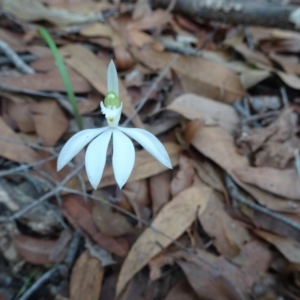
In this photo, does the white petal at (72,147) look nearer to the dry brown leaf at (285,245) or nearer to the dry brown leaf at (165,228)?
the dry brown leaf at (165,228)

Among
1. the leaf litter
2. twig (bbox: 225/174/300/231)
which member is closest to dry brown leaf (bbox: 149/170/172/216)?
the leaf litter

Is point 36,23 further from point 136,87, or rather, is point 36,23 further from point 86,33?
point 136,87

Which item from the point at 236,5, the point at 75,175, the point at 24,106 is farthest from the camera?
the point at 236,5

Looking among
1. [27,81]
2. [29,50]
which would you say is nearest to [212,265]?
[27,81]

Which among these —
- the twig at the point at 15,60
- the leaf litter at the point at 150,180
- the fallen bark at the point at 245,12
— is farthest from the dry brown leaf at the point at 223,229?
the fallen bark at the point at 245,12

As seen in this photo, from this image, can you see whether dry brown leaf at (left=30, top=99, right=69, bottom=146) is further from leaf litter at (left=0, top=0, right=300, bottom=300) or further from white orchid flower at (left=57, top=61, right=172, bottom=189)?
white orchid flower at (left=57, top=61, right=172, bottom=189)

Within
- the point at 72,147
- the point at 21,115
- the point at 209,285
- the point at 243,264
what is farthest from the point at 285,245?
the point at 21,115
